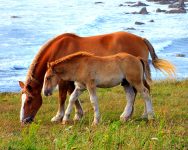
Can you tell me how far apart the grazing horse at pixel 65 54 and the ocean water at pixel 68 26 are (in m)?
13.4

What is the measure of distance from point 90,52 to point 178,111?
2.30 m

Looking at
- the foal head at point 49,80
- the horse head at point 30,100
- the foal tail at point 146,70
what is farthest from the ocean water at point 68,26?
the foal head at point 49,80

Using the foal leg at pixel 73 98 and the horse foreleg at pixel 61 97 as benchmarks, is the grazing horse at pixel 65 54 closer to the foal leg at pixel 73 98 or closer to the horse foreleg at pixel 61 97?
the horse foreleg at pixel 61 97

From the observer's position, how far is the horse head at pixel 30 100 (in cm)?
1166

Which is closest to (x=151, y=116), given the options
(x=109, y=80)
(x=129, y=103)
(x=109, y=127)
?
(x=129, y=103)

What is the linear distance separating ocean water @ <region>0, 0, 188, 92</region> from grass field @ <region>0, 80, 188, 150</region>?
10.5 metres

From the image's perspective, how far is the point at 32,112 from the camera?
1173 cm

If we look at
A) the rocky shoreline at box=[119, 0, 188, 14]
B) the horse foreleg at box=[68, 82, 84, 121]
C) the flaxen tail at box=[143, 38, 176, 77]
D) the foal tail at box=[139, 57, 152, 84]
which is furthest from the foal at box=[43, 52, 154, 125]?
the rocky shoreline at box=[119, 0, 188, 14]

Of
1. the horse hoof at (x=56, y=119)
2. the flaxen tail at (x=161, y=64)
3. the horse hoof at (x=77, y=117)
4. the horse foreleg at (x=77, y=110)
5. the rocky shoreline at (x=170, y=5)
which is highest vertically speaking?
the flaxen tail at (x=161, y=64)

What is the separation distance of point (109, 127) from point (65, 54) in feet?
13.5

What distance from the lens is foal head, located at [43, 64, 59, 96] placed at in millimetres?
11022

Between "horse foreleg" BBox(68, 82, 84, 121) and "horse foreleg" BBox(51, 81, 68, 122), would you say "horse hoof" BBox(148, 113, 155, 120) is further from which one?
"horse foreleg" BBox(51, 81, 68, 122)

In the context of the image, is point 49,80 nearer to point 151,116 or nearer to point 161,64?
point 151,116

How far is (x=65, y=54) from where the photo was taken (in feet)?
39.4
